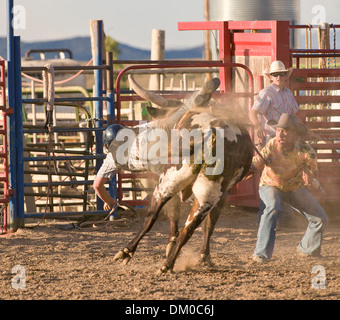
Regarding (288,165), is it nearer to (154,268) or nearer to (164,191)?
(164,191)

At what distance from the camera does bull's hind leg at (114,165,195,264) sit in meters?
5.31

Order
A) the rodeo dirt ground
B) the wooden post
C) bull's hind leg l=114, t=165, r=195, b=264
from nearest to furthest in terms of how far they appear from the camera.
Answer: the rodeo dirt ground
bull's hind leg l=114, t=165, r=195, b=264
the wooden post

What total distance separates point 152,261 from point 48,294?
4.42ft

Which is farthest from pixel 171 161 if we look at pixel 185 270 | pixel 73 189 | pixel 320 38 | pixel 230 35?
pixel 320 38

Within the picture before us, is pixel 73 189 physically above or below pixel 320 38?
below

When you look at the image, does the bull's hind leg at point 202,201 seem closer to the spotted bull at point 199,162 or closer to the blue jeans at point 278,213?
the spotted bull at point 199,162

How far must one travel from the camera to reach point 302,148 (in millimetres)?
5891

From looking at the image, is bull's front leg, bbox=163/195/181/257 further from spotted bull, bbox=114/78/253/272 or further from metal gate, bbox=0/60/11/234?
metal gate, bbox=0/60/11/234

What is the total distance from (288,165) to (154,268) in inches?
60.4

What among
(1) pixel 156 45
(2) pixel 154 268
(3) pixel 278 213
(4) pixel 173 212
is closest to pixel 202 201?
(4) pixel 173 212

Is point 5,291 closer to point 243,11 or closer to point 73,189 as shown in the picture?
point 73,189

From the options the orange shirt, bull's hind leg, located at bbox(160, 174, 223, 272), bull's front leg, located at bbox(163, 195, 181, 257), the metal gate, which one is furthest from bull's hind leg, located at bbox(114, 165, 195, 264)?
the metal gate

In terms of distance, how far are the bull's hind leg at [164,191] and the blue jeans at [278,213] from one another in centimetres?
95

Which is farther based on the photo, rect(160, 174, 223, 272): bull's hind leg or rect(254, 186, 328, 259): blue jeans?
rect(254, 186, 328, 259): blue jeans
